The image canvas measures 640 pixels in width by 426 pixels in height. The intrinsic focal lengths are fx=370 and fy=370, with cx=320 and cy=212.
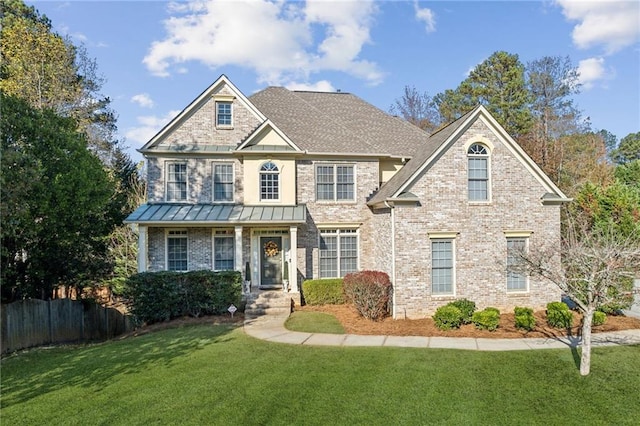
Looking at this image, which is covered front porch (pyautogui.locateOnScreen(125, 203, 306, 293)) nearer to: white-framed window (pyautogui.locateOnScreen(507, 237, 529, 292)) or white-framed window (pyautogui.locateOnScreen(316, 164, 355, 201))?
white-framed window (pyautogui.locateOnScreen(316, 164, 355, 201))

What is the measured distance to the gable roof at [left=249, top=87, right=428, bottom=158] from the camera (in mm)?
18297

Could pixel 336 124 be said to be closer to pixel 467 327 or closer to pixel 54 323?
pixel 467 327

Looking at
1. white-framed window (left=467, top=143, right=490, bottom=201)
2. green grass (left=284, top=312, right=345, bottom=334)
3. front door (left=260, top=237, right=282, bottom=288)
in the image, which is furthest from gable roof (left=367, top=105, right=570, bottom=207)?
front door (left=260, top=237, right=282, bottom=288)

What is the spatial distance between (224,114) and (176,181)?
398cm

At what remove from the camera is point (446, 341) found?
10961 millimetres

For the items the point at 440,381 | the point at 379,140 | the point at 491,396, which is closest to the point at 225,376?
the point at 440,381

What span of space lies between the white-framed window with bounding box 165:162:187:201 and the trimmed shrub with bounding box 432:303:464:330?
40.8 feet

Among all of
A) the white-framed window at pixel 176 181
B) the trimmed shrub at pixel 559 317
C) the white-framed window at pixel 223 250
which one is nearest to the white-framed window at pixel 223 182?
the white-framed window at pixel 176 181

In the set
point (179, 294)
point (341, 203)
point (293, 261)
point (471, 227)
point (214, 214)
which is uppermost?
point (341, 203)

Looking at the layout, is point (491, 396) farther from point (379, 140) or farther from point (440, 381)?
point (379, 140)

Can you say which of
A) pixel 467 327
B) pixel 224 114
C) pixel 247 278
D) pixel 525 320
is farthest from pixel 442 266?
pixel 224 114

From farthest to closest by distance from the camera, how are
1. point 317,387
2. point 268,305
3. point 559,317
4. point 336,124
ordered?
point 336,124
point 268,305
point 559,317
point 317,387

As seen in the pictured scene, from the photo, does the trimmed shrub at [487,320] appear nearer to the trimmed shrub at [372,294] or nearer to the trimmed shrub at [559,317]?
the trimmed shrub at [559,317]

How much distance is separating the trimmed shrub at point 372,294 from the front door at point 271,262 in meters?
5.00
